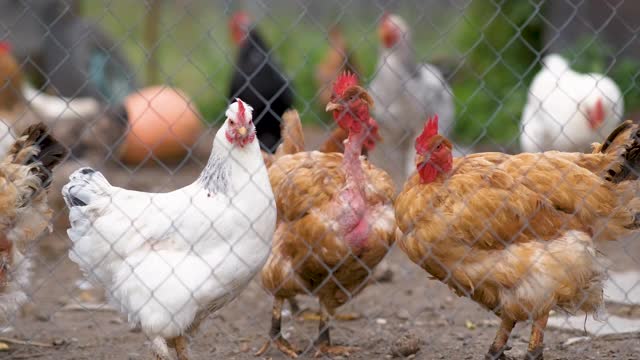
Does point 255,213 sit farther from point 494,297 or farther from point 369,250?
point 494,297

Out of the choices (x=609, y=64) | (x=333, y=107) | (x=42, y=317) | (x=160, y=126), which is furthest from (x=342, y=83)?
(x=609, y=64)

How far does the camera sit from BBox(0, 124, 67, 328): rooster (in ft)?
11.6

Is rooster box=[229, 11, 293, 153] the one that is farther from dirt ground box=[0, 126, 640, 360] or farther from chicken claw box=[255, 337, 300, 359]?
chicken claw box=[255, 337, 300, 359]

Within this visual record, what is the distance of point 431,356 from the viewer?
3756 mm

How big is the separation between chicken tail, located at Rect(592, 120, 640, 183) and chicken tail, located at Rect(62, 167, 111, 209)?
6.32 feet

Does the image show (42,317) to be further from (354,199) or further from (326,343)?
(354,199)

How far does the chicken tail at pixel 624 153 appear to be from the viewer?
3350 millimetres

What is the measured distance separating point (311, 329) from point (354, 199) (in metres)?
0.91

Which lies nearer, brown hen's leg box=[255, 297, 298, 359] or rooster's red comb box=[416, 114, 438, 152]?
rooster's red comb box=[416, 114, 438, 152]

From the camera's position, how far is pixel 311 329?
14.3ft

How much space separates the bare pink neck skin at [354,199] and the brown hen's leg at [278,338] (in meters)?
0.55

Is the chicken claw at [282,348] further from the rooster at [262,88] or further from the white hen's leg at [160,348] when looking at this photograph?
the rooster at [262,88]

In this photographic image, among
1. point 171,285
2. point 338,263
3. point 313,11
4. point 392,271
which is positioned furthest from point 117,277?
point 313,11

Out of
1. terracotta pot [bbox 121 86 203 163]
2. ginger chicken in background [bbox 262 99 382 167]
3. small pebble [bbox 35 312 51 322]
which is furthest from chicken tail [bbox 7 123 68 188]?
terracotta pot [bbox 121 86 203 163]
